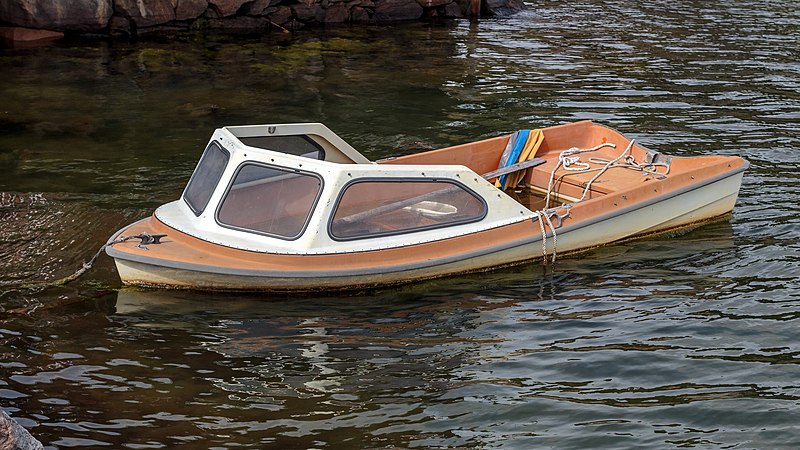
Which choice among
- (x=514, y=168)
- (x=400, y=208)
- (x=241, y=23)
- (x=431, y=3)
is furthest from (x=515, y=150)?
(x=431, y=3)

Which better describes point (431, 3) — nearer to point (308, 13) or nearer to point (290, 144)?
point (308, 13)

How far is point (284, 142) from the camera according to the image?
10797 mm

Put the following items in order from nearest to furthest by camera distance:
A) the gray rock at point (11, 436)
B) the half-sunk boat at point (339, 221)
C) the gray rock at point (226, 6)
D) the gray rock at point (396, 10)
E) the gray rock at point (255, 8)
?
the gray rock at point (11, 436), the half-sunk boat at point (339, 221), the gray rock at point (226, 6), the gray rock at point (255, 8), the gray rock at point (396, 10)

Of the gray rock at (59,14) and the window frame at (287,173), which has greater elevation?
the gray rock at (59,14)

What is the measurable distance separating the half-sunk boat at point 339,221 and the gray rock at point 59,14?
12.0 metres

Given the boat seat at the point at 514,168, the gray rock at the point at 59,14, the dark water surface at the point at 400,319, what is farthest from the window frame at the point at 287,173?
the gray rock at the point at 59,14

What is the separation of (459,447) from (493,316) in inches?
92.0

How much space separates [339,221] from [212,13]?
14105 millimetres

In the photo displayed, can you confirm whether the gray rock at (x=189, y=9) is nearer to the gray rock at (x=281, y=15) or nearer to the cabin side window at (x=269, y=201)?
the gray rock at (x=281, y=15)

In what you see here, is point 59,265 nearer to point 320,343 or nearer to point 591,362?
point 320,343

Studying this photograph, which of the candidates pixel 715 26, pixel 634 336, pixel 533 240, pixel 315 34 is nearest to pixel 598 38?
pixel 715 26

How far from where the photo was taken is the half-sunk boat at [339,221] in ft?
31.3

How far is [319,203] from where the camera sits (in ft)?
31.4

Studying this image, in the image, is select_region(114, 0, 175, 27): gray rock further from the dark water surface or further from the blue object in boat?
the blue object in boat
